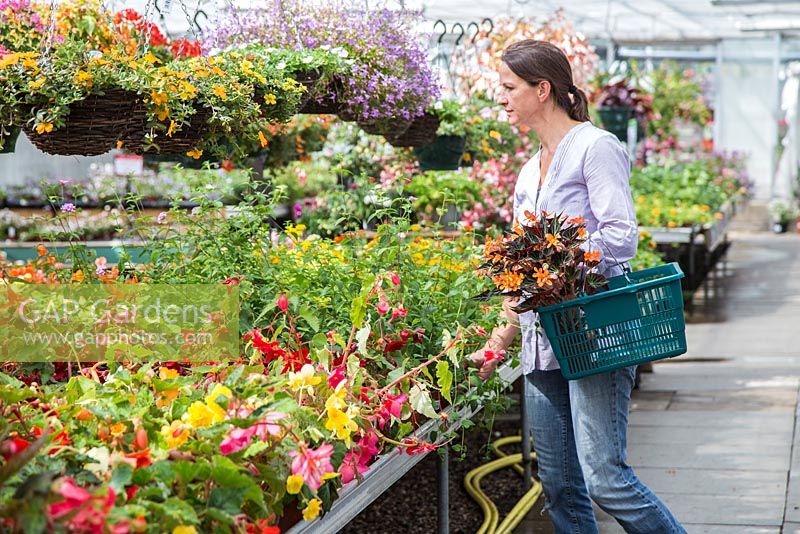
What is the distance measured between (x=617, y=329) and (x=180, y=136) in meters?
1.04

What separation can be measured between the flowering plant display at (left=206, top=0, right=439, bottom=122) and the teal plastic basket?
118 cm

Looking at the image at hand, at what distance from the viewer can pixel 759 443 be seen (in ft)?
14.2

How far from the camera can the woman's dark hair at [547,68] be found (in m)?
2.35

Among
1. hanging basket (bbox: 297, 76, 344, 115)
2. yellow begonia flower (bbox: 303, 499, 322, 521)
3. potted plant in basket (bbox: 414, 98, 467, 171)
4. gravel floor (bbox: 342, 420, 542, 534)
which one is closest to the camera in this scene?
yellow begonia flower (bbox: 303, 499, 322, 521)

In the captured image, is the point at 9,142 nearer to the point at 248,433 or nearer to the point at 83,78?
the point at 83,78

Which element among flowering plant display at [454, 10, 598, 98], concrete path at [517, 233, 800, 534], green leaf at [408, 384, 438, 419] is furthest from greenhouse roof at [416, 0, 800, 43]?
green leaf at [408, 384, 438, 419]

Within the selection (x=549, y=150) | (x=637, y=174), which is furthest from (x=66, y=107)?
(x=637, y=174)

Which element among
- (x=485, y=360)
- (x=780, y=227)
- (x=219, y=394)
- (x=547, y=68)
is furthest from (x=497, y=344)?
(x=780, y=227)

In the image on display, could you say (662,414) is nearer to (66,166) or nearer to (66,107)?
(66,107)

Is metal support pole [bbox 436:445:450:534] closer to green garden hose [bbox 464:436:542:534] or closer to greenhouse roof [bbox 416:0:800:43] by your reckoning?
green garden hose [bbox 464:436:542:534]

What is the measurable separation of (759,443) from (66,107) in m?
3.21

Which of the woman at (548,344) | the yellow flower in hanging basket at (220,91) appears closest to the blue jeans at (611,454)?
the woman at (548,344)

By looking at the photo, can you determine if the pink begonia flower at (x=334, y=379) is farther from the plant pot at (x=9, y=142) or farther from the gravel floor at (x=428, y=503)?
the gravel floor at (x=428, y=503)

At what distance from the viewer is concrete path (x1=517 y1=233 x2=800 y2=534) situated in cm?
346
